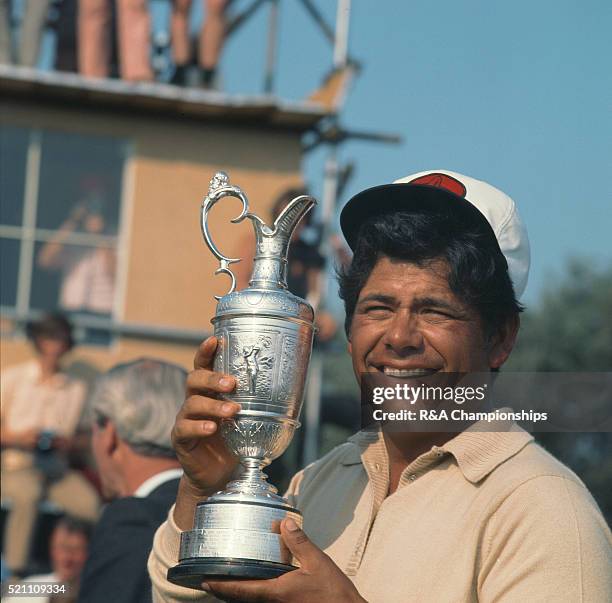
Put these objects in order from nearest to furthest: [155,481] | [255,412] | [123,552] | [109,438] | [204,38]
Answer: [255,412] → [123,552] → [155,481] → [109,438] → [204,38]

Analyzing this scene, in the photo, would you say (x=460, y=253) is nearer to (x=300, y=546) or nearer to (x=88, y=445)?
(x=300, y=546)

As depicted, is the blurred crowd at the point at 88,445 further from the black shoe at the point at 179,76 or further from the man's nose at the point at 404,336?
the black shoe at the point at 179,76

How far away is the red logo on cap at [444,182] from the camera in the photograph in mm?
2346

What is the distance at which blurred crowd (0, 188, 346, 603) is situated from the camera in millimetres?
3119

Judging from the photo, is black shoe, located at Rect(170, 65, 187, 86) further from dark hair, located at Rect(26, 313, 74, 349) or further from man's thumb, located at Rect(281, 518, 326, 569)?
man's thumb, located at Rect(281, 518, 326, 569)

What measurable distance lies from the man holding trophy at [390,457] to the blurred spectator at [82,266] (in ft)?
15.9

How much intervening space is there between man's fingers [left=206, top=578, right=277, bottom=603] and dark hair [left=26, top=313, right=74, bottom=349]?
14.0 ft

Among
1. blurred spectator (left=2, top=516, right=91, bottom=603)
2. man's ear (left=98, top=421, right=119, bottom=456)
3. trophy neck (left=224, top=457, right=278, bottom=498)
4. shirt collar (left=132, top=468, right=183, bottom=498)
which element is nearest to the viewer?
trophy neck (left=224, top=457, right=278, bottom=498)

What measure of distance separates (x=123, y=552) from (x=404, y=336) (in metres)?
1.15

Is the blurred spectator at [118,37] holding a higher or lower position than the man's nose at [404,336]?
higher

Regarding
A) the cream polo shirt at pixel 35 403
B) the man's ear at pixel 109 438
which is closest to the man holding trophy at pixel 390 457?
the man's ear at pixel 109 438

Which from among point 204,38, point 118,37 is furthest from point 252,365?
point 118,37

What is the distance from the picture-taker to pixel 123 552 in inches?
121

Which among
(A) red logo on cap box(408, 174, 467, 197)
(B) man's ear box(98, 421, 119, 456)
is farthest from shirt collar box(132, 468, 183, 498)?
(A) red logo on cap box(408, 174, 467, 197)
